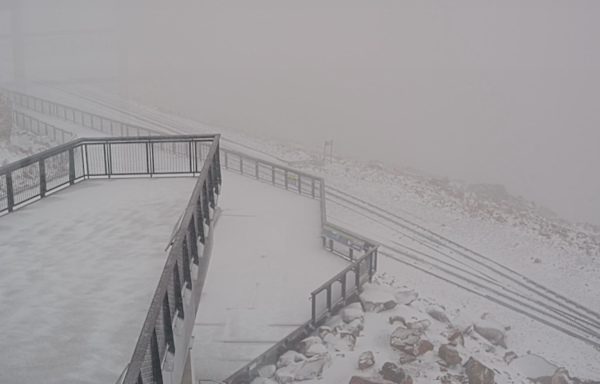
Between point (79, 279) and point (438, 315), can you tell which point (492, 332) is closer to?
point (438, 315)

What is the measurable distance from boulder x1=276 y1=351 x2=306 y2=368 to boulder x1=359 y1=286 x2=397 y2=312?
2.92 metres

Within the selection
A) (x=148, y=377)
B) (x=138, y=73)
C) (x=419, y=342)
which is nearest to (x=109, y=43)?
(x=138, y=73)

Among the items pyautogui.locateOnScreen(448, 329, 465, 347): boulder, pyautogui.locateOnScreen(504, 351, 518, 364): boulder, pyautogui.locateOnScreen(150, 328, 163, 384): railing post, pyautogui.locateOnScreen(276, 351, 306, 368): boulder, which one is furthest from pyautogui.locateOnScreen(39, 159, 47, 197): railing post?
pyautogui.locateOnScreen(504, 351, 518, 364): boulder

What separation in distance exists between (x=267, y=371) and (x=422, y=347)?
3749 millimetres

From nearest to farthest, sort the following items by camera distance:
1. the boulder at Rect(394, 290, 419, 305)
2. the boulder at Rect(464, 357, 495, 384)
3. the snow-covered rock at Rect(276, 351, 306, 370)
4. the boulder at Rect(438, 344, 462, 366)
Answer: the snow-covered rock at Rect(276, 351, 306, 370) < the boulder at Rect(464, 357, 495, 384) < the boulder at Rect(438, 344, 462, 366) < the boulder at Rect(394, 290, 419, 305)

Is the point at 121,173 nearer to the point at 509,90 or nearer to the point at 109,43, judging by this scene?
the point at 109,43

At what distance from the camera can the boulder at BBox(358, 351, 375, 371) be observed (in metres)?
11.8

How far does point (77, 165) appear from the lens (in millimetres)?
13258

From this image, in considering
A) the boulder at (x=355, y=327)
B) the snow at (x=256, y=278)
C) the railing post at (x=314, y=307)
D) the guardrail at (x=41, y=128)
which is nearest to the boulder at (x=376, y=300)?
the boulder at (x=355, y=327)

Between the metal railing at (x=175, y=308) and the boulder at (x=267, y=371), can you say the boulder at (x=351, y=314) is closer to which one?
the boulder at (x=267, y=371)

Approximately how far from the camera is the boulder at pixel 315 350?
1200 centimetres

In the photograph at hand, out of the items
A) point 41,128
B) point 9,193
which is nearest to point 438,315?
point 9,193

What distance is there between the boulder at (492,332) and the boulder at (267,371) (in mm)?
7182

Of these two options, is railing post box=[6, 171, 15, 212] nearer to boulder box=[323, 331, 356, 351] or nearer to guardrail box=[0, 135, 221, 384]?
guardrail box=[0, 135, 221, 384]
